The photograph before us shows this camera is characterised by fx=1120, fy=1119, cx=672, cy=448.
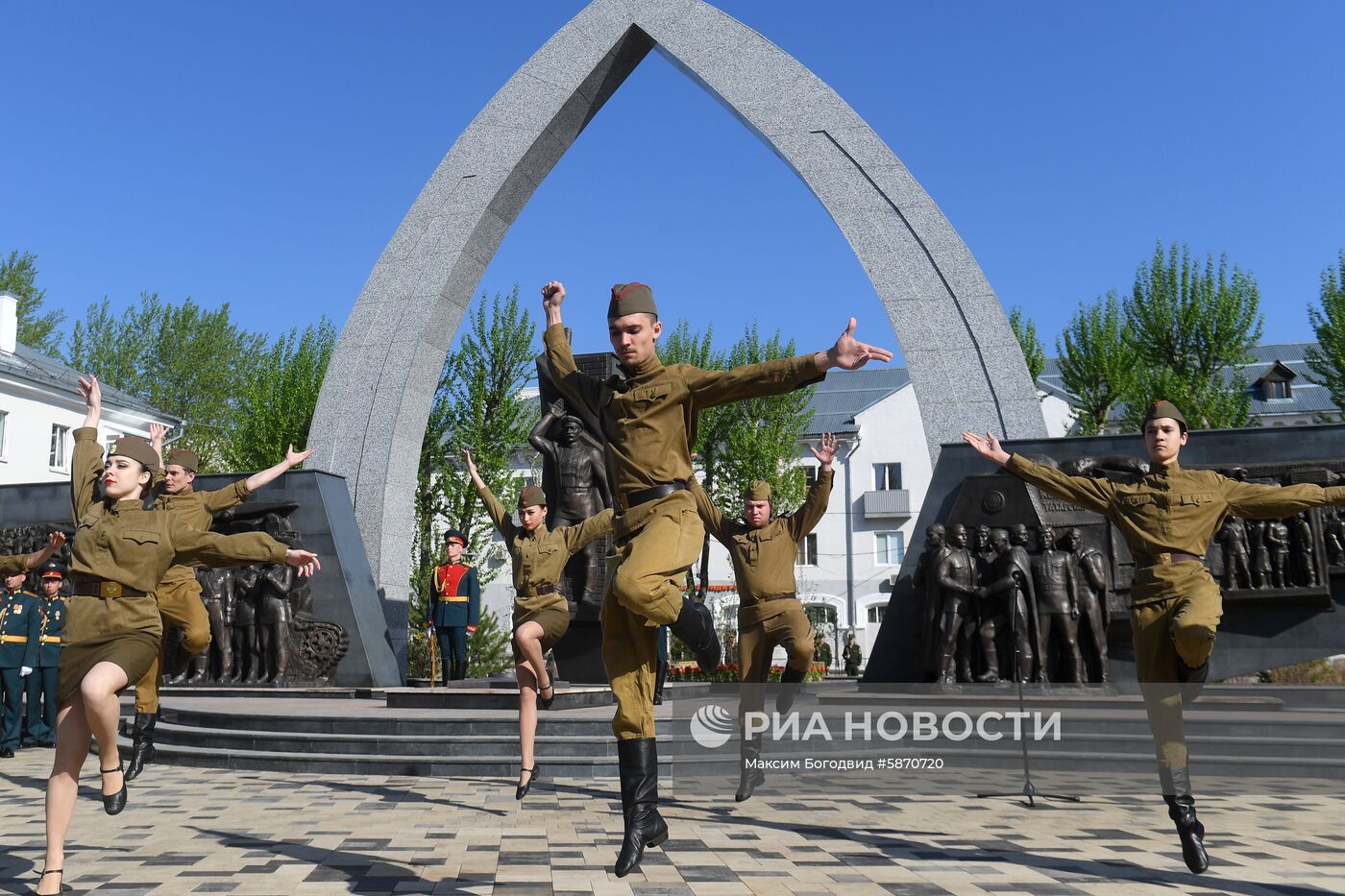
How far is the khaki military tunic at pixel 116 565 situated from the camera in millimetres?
4727

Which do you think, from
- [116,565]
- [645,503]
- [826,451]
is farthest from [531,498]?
[645,503]

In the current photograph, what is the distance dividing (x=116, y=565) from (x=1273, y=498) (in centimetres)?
535

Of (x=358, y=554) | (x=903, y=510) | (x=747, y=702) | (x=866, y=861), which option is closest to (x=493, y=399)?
(x=358, y=554)

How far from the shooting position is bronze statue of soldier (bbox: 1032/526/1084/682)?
11219 millimetres

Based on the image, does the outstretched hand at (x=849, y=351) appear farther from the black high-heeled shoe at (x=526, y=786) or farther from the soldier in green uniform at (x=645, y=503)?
the black high-heeled shoe at (x=526, y=786)

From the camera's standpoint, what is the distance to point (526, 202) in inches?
699

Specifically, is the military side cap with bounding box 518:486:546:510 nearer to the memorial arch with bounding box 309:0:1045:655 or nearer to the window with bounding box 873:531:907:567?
the memorial arch with bounding box 309:0:1045:655

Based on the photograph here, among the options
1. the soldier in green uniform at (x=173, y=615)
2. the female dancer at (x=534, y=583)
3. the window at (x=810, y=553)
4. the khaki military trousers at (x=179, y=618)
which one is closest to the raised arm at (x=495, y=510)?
the female dancer at (x=534, y=583)

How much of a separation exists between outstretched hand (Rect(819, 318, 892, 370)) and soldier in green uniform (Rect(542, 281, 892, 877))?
0.20 metres

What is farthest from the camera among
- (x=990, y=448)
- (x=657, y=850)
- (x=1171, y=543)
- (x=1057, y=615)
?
(x=1057, y=615)

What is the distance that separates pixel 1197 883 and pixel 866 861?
1.40 m

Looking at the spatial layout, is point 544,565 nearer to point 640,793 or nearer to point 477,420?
point 640,793

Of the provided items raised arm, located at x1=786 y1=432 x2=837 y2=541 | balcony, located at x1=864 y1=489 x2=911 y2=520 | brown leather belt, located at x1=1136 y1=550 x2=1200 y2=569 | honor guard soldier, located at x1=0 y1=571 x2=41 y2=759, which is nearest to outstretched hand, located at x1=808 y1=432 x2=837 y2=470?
raised arm, located at x1=786 y1=432 x2=837 y2=541

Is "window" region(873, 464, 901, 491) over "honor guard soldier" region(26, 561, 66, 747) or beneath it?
over
